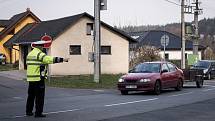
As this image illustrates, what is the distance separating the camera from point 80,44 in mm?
39344

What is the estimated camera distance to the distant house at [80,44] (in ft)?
125

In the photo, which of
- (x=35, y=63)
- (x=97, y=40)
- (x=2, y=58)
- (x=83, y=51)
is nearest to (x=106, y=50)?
(x=83, y=51)

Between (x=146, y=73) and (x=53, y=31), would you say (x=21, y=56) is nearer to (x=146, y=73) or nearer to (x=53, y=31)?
(x=53, y=31)

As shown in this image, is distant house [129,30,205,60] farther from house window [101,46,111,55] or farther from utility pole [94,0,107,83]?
utility pole [94,0,107,83]

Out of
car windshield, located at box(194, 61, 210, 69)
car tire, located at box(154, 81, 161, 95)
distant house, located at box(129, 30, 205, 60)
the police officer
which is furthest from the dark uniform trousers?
distant house, located at box(129, 30, 205, 60)

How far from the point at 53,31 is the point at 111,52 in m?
5.64

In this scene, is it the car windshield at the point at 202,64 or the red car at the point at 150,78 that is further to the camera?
the car windshield at the point at 202,64

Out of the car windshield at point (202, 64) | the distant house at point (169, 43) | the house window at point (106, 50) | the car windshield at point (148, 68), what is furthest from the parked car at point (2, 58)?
the car windshield at point (148, 68)

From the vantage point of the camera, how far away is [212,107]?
15516 millimetres

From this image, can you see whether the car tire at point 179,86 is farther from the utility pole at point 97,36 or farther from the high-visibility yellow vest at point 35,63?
the high-visibility yellow vest at point 35,63

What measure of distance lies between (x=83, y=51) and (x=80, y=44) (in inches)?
24.6

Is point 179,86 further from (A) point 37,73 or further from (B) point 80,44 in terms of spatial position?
(B) point 80,44

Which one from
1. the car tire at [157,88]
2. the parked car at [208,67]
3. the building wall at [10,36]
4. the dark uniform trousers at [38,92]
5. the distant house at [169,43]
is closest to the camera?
the dark uniform trousers at [38,92]

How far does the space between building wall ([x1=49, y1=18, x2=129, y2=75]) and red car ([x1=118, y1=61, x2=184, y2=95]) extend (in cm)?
1537
